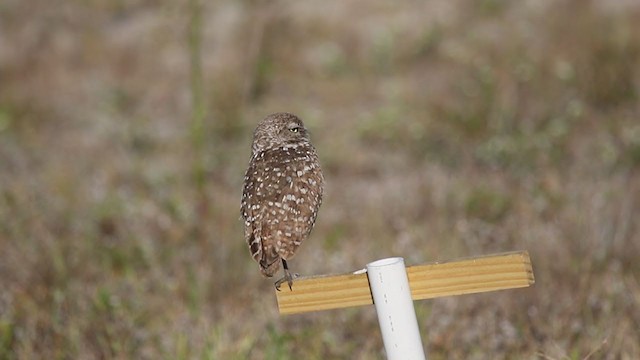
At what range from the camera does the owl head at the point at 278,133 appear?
2.14 m

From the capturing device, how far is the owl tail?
6.63 ft

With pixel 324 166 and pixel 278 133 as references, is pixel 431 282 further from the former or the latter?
pixel 324 166

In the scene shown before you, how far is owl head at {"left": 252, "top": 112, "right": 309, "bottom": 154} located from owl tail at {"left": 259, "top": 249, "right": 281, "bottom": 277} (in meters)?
0.27

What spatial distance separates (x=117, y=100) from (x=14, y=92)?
4.06 feet

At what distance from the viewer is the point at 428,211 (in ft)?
18.5

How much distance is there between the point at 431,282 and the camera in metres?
2.04

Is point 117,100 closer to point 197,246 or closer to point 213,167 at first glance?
point 213,167

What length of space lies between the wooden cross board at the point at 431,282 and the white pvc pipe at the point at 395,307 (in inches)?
1.6

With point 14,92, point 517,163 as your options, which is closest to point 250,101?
point 14,92

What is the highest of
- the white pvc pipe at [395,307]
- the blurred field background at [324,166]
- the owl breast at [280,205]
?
the blurred field background at [324,166]

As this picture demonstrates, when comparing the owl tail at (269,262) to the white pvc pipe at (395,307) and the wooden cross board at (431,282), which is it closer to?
the wooden cross board at (431,282)

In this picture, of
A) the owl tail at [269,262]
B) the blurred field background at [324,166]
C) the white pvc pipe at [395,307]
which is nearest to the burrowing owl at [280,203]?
the owl tail at [269,262]

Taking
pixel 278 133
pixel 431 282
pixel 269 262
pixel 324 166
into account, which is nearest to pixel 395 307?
pixel 431 282

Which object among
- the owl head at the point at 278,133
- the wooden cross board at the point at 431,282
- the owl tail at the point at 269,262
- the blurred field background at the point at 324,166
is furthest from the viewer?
the blurred field background at the point at 324,166
